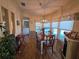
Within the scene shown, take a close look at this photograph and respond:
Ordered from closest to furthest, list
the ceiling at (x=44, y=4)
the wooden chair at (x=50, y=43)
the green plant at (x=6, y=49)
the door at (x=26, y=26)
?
the green plant at (x=6, y=49), the wooden chair at (x=50, y=43), the ceiling at (x=44, y=4), the door at (x=26, y=26)

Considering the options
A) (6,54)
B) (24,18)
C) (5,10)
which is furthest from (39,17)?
(6,54)

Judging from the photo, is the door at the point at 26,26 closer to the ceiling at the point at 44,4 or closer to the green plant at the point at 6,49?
the ceiling at the point at 44,4

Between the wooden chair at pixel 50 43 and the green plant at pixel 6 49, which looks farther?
the wooden chair at pixel 50 43

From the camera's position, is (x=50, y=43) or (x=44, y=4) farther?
(x=44, y=4)

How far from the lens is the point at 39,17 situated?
8.24 meters

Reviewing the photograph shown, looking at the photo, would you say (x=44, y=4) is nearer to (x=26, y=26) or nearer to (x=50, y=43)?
(x=50, y=43)

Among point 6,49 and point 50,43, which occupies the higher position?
point 6,49

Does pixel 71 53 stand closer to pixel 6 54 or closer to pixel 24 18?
pixel 6 54

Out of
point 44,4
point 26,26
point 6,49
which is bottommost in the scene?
point 6,49

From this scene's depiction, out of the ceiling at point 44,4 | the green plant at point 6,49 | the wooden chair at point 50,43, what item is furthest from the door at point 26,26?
the green plant at point 6,49

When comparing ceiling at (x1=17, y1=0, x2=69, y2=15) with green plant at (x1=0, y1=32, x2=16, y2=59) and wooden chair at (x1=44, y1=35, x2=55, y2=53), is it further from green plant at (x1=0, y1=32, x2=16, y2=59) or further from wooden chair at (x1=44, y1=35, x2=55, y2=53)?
green plant at (x1=0, y1=32, x2=16, y2=59)

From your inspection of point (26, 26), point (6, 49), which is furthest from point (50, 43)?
point (26, 26)

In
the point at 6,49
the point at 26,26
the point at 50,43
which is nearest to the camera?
the point at 6,49

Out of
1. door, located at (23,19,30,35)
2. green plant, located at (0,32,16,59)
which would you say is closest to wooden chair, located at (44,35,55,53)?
green plant, located at (0,32,16,59)
